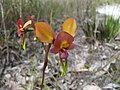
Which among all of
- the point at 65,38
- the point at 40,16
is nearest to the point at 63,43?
the point at 65,38

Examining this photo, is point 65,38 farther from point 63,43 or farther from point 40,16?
point 40,16

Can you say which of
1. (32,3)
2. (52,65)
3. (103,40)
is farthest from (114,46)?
(32,3)

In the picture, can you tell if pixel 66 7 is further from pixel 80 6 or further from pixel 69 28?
pixel 69 28

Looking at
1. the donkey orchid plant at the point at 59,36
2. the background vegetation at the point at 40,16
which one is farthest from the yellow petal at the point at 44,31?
the background vegetation at the point at 40,16

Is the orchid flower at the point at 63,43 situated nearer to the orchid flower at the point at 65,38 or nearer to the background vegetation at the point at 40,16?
the orchid flower at the point at 65,38

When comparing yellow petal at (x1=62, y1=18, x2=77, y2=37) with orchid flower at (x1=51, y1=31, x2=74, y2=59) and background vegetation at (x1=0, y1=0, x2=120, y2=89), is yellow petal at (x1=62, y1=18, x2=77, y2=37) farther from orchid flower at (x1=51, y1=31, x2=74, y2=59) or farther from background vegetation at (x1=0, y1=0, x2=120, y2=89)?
background vegetation at (x1=0, y1=0, x2=120, y2=89)

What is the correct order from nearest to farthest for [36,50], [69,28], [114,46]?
[69,28] < [36,50] < [114,46]

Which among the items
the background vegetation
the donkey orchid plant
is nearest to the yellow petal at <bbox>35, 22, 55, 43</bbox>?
the donkey orchid plant
